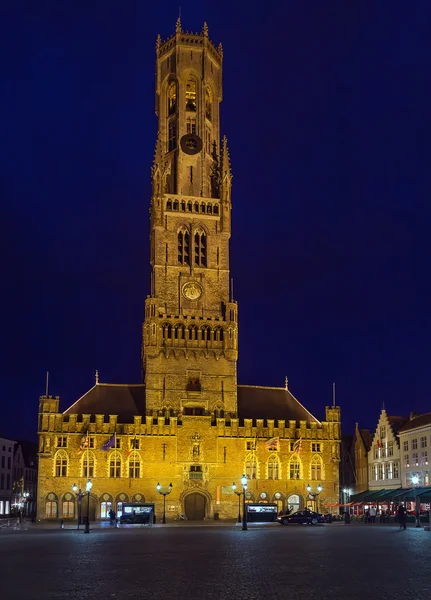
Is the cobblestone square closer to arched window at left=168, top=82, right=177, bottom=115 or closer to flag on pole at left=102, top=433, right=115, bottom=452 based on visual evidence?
flag on pole at left=102, top=433, right=115, bottom=452

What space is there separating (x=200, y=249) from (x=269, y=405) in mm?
19209

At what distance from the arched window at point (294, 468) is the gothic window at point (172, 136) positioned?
38398 millimetres

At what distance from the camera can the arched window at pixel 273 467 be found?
268ft

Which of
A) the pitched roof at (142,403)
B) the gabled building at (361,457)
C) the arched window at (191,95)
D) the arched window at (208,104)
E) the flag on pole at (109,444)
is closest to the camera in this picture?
the flag on pole at (109,444)

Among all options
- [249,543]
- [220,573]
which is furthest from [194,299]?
[220,573]

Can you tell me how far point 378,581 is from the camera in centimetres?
1936

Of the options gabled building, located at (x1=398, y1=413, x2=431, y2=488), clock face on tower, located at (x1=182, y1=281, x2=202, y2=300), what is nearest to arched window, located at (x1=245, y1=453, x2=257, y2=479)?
gabled building, located at (x1=398, y1=413, x2=431, y2=488)

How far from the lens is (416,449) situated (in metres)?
81.1

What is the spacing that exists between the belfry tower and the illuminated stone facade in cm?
12

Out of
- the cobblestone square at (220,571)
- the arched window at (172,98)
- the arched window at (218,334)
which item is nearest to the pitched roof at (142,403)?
the arched window at (218,334)

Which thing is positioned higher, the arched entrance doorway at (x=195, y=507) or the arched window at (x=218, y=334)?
the arched window at (x=218, y=334)

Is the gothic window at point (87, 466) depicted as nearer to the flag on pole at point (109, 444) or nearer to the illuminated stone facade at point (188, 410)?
the illuminated stone facade at point (188, 410)

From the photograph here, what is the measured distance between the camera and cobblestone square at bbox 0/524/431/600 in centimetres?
1741

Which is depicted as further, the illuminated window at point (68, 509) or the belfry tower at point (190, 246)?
the belfry tower at point (190, 246)
